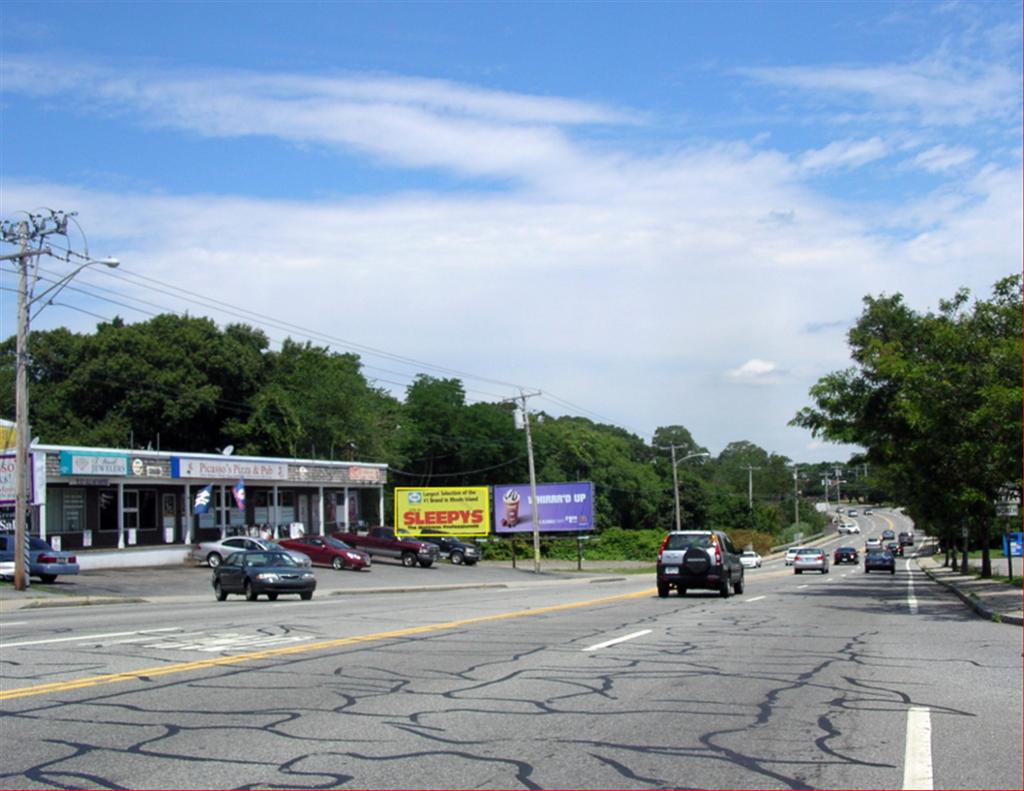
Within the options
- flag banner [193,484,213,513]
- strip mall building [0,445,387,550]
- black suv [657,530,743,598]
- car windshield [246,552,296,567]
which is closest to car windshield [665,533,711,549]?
black suv [657,530,743,598]

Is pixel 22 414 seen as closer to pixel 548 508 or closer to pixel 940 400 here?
pixel 940 400

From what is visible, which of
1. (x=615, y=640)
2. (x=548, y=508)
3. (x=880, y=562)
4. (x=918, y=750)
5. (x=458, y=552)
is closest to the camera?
(x=918, y=750)

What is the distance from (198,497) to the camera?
164ft

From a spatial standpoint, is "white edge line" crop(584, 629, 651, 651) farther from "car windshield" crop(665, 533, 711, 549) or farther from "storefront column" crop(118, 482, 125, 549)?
"storefront column" crop(118, 482, 125, 549)

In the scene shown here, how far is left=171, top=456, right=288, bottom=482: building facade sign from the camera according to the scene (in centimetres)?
4972

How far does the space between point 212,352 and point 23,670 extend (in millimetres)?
62718

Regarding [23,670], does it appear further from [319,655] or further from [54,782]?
[54,782]

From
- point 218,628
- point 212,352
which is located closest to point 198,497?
point 212,352

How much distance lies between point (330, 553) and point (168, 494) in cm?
915

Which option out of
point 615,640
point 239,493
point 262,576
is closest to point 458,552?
point 239,493

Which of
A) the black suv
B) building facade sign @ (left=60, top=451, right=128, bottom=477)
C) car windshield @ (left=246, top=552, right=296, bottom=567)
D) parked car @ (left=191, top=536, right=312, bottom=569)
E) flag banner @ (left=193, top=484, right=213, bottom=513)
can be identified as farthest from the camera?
flag banner @ (left=193, top=484, right=213, bottom=513)

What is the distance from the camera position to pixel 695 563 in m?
26.5

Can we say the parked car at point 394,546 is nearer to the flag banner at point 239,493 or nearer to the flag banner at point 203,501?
the flag banner at point 239,493

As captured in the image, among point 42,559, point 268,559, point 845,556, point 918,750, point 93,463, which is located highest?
point 93,463
